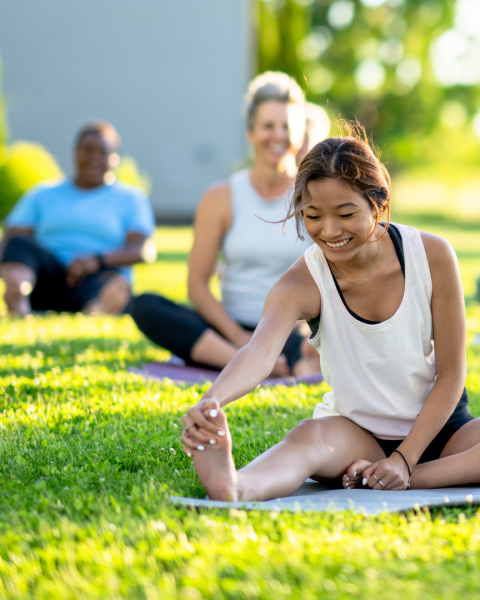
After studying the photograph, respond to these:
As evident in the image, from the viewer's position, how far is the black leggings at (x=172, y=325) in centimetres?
468

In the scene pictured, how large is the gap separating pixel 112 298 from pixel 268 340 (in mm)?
4654

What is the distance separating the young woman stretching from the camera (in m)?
2.51

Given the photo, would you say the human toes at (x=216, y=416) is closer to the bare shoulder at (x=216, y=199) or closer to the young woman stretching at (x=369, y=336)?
the young woman stretching at (x=369, y=336)

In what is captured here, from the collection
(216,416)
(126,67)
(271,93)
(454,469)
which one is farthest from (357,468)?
(126,67)

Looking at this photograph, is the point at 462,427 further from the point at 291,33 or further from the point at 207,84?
the point at 291,33

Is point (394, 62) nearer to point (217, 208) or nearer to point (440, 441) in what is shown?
point (217, 208)

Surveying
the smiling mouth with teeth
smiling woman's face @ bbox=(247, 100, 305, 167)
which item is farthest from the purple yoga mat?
the smiling mouth with teeth

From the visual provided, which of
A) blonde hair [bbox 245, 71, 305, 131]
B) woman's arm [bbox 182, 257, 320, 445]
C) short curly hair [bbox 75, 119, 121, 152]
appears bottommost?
woman's arm [bbox 182, 257, 320, 445]

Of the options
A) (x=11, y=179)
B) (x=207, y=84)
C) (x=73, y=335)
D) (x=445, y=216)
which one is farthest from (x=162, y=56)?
(x=445, y=216)

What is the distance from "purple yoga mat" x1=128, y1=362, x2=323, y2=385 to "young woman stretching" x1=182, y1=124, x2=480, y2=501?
5.42 feet

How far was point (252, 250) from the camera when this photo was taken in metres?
4.79

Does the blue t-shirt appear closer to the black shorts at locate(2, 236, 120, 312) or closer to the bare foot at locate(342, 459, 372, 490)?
the black shorts at locate(2, 236, 120, 312)

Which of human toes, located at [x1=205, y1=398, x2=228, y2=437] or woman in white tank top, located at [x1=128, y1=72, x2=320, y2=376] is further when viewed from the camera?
woman in white tank top, located at [x1=128, y1=72, x2=320, y2=376]

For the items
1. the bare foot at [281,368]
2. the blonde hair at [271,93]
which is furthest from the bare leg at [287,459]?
the blonde hair at [271,93]
